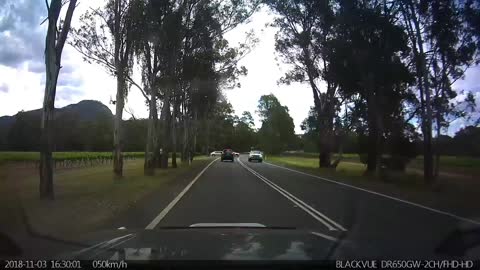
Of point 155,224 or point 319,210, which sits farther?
point 319,210

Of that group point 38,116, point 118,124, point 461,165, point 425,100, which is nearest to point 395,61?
point 425,100

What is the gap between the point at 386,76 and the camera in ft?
101

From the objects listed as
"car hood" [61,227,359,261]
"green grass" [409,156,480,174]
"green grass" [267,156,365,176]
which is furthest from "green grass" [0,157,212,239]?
"green grass" [409,156,480,174]

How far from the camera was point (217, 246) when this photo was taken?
17.6 ft

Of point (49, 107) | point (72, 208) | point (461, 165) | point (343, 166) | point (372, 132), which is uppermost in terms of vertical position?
point (372, 132)

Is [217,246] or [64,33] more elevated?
[64,33]

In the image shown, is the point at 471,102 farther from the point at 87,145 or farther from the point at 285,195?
the point at 87,145

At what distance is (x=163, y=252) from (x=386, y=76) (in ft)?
89.5

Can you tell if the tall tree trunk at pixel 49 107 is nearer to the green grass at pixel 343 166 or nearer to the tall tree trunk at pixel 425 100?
the tall tree trunk at pixel 425 100

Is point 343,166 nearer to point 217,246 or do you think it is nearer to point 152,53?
point 152,53

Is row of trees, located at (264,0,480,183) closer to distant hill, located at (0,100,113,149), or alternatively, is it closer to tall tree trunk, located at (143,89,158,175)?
tall tree trunk, located at (143,89,158,175)

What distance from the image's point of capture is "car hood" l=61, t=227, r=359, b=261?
4.87m

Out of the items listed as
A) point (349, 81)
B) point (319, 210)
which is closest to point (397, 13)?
point (349, 81)

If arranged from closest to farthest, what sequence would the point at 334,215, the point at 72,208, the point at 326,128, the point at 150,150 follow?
the point at 334,215, the point at 72,208, the point at 150,150, the point at 326,128
